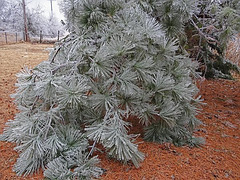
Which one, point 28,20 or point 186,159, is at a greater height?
point 28,20

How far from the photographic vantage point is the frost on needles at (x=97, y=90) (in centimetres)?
146

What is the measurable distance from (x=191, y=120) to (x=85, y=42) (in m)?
1.15

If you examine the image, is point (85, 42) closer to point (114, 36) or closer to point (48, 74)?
point (114, 36)

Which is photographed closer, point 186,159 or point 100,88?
point 100,88

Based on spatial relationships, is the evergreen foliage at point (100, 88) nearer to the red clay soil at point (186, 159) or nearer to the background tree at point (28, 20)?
the red clay soil at point (186, 159)

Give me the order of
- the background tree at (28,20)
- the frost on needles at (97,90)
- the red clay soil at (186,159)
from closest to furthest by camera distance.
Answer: the frost on needles at (97,90), the red clay soil at (186,159), the background tree at (28,20)

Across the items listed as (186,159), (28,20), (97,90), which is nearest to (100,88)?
(97,90)

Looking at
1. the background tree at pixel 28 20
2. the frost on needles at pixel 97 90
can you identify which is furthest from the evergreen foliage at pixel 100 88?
the background tree at pixel 28 20

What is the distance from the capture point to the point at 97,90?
1573 millimetres

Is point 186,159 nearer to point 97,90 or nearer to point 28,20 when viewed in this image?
point 97,90

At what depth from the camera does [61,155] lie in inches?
60.2

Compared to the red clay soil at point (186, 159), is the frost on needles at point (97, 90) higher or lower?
higher

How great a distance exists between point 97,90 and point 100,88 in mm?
29

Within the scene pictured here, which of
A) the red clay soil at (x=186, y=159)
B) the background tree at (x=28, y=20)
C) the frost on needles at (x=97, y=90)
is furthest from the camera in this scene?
the background tree at (x=28, y=20)
